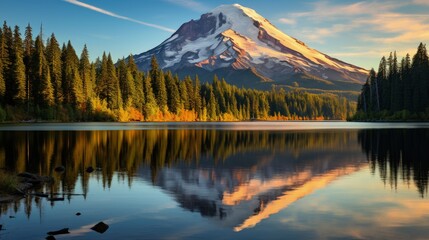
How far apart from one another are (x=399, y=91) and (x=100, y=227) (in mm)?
148357

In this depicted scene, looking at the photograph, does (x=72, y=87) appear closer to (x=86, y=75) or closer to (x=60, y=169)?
(x=86, y=75)

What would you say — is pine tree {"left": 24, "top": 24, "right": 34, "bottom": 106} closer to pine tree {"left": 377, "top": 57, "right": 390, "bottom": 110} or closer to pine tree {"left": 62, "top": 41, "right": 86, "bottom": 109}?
pine tree {"left": 62, "top": 41, "right": 86, "bottom": 109}

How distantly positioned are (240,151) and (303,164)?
11.7m

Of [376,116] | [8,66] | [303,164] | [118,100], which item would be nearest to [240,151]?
[303,164]

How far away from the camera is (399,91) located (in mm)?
150250

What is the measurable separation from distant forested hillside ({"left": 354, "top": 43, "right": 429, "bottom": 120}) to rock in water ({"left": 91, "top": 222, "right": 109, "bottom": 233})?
140m

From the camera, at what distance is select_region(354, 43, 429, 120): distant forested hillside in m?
144

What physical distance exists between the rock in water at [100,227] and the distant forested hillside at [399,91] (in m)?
140

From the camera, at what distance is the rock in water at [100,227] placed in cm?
1608

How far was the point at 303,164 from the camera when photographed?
36938 millimetres

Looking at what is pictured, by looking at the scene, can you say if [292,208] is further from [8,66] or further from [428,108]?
[428,108]

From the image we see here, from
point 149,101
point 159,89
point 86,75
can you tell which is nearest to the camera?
point 86,75

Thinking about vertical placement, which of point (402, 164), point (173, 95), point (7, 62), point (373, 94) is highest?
point (7, 62)

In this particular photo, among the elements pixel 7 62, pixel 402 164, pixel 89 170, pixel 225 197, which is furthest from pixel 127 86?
pixel 225 197
